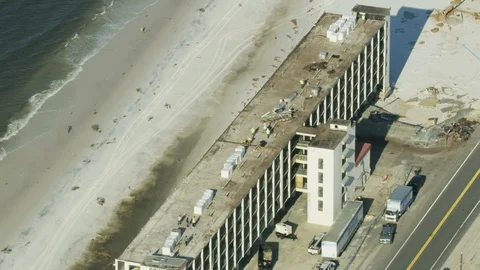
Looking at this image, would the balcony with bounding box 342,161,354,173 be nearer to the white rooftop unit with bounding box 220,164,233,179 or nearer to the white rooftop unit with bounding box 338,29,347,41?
the white rooftop unit with bounding box 220,164,233,179

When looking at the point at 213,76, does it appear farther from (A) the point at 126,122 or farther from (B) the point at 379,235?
(B) the point at 379,235

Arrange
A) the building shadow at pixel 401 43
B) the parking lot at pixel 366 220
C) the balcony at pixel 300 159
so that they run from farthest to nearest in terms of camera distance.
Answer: the building shadow at pixel 401 43 < the balcony at pixel 300 159 < the parking lot at pixel 366 220

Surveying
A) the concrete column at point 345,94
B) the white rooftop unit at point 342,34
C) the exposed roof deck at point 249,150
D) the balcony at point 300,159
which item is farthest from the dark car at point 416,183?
the white rooftop unit at point 342,34

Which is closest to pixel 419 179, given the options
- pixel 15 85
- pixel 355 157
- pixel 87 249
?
pixel 355 157

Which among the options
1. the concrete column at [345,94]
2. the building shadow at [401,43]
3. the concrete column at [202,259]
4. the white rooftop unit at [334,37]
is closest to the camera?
the concrete column at [202,259]

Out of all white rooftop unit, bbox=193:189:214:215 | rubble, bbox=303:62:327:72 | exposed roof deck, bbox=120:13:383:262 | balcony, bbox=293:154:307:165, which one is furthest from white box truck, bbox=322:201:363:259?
rubble, bbox=303:62:327:72

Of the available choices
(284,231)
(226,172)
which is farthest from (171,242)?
(284,231)

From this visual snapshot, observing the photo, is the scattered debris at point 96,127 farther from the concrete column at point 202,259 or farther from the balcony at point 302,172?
the concrete column at point 202,259

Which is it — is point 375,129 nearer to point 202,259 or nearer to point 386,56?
point 386,56
